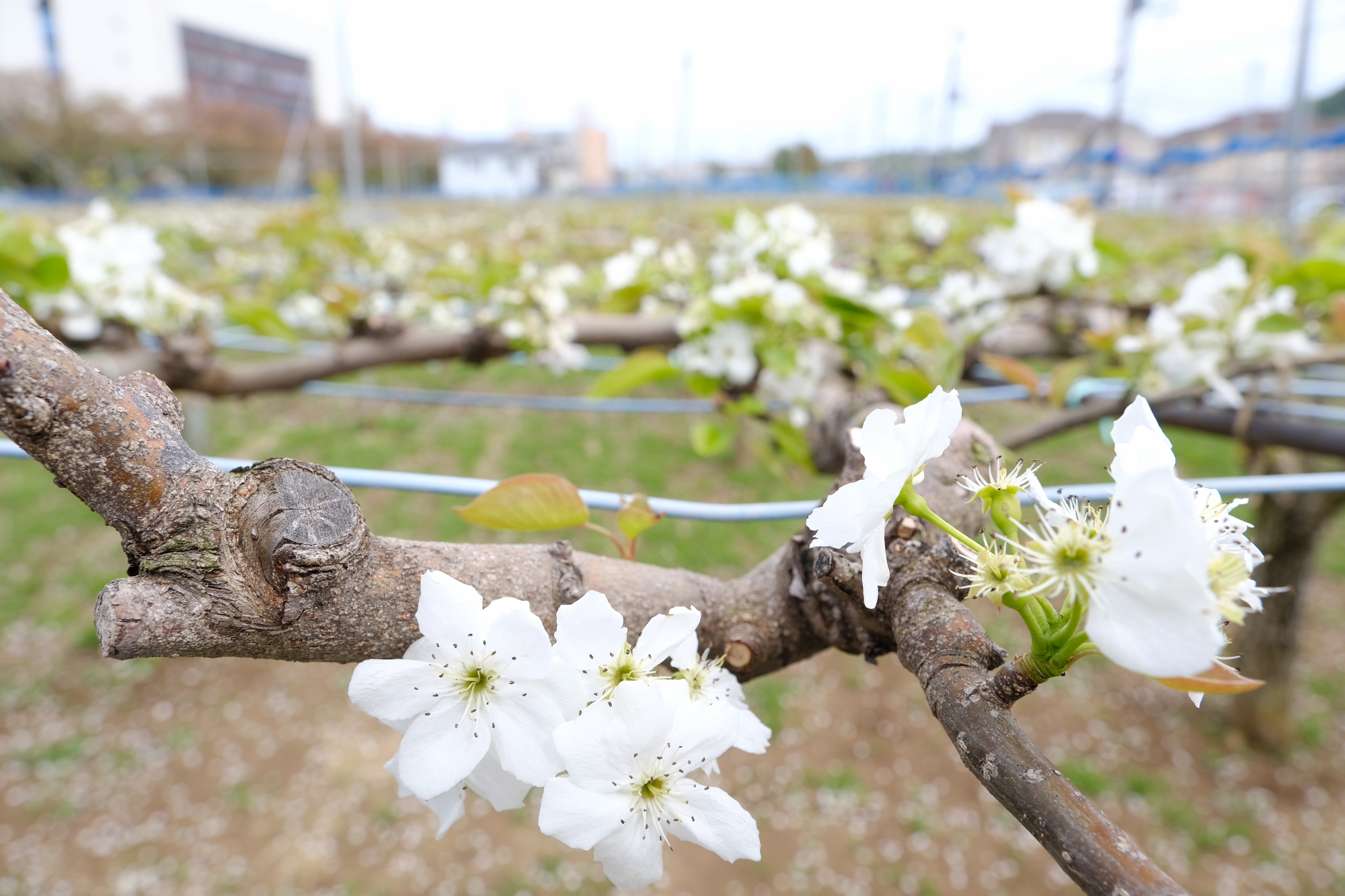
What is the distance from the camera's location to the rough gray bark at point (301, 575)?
311mm

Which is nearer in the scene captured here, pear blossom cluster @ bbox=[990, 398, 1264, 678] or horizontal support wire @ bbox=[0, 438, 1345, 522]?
pear blossom cluster @ bbox=[990, 398, 1264, 678]

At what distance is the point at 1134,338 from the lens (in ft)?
3.85

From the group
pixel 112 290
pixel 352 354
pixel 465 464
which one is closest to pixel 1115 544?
pixel 352 354

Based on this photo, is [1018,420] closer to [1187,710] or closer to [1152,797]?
[1187,710]

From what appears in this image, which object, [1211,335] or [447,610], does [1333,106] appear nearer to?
[1211,335]

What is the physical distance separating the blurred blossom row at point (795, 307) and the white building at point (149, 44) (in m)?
16.4

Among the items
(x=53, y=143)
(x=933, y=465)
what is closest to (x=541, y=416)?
(x=933, y=465)

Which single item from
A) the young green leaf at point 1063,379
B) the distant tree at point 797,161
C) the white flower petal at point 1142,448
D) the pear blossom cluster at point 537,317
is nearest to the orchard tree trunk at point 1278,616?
the young green leaf at point 1063,379

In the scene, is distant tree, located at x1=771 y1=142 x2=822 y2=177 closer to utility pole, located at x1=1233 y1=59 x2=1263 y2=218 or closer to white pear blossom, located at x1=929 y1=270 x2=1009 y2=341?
utility pole, located at x1=1233 y1=59 x2=1263 y2=218

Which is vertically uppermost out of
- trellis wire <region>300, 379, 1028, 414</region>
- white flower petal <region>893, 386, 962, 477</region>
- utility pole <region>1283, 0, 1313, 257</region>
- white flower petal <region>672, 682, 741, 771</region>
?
utility pole <region>1283, 0, 1313, 257</region>

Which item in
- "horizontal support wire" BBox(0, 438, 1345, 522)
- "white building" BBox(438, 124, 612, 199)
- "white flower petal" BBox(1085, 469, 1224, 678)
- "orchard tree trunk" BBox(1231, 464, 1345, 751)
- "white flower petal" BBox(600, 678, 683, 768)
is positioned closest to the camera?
"white flower petal" BBox(1085, 469, 1224, 678)

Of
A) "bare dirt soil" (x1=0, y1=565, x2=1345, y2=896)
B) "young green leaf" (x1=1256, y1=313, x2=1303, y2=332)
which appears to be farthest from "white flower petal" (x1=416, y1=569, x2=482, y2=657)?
"bare dirt soil" (x1=0, y1=565, x2=1345, y2=896)

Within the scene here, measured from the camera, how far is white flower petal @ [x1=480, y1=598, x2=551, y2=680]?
36 centimetres

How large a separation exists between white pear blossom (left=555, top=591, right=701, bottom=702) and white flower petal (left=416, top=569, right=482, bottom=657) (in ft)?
0.14
